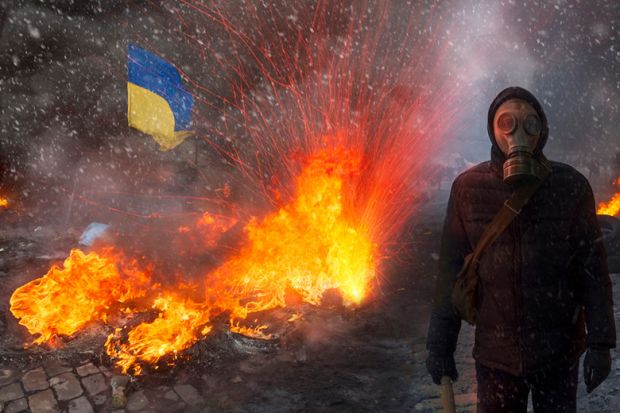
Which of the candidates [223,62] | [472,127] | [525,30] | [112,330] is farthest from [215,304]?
[472,127]

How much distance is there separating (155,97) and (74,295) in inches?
211

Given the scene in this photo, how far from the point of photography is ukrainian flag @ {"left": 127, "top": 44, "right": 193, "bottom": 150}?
9812 millimetres

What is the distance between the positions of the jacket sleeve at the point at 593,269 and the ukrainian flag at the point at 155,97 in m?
9.52

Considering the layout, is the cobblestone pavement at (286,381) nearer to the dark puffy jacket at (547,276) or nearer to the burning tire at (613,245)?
the burning tire at (613,245)

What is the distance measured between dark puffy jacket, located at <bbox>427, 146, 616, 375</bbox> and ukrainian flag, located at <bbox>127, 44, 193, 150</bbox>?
364 inches

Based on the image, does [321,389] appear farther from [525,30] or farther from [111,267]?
[525,30]

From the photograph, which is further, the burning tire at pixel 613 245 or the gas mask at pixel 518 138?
the burning tire at pixel 613 245

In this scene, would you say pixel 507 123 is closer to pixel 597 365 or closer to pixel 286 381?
pixel 597 365

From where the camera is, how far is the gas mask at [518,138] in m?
2.07

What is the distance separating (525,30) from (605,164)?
20.5ft

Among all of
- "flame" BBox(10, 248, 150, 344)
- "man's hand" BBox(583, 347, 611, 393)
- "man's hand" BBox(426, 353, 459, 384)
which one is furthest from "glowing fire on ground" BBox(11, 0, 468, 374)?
"man's hand" BBox(583, 347, 611, 393)

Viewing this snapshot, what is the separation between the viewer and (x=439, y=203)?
17094 mm

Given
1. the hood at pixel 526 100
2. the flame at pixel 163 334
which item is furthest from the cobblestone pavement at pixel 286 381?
the hood at pixel 526 100

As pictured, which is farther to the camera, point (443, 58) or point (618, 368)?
point (443, 58)
